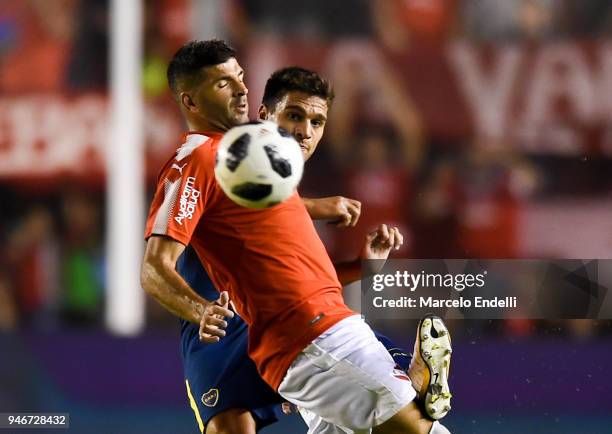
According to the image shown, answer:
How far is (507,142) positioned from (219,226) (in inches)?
205

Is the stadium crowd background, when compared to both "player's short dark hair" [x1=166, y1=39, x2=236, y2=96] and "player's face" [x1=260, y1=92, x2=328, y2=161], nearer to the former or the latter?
"player's face" [x1=260, y1=92, x2=328, y2=161]

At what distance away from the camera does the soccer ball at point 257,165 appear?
393cm

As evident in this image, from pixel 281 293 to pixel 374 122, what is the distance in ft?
16.5

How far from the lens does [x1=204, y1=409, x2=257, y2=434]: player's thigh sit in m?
4.93

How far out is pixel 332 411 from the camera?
163 inches

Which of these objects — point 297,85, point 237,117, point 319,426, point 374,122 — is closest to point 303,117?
point 297,85

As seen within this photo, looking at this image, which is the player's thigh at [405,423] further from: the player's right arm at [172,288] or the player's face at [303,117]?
the player's face at [303,117]

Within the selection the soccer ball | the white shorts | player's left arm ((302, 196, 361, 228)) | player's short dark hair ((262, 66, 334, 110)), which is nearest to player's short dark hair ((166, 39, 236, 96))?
player's short dark hair ((262, 66, 334, 110))

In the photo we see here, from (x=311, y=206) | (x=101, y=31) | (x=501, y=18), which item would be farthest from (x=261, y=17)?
(x=311, y=206)

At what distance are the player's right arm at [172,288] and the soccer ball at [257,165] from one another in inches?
10.6

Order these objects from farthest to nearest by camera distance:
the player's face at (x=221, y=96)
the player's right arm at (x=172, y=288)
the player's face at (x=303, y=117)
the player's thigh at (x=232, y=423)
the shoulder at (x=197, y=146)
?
the player's thigh at (x=232, y=423) → the player's face at (x=303, y=117) → the player's face at (x=221, y=96) → the shoulder at (x=197, y=146) → the player's right arm at (x=172, y=288)

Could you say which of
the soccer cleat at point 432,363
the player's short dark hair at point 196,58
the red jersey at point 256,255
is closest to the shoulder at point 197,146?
the red jersey at point 256,255

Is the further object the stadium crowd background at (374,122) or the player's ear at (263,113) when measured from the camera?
the stadium crowd background at (374,122)

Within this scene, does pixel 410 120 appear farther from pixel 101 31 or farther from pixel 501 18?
pixel 101 31
